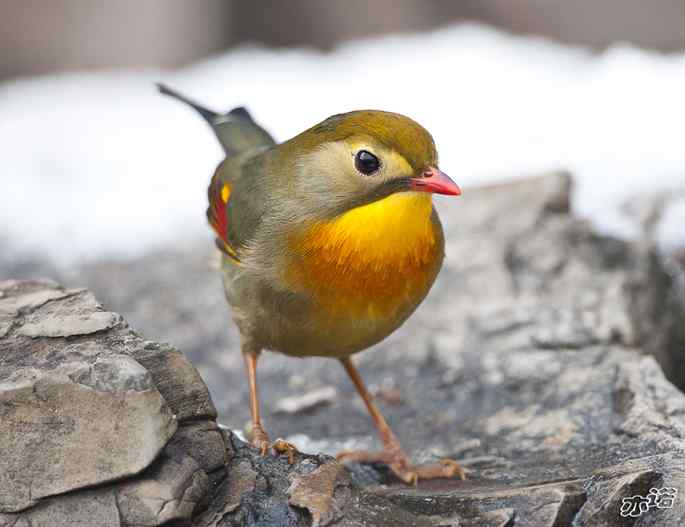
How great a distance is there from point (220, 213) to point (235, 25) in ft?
19.2

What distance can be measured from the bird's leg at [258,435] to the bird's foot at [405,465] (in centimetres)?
36

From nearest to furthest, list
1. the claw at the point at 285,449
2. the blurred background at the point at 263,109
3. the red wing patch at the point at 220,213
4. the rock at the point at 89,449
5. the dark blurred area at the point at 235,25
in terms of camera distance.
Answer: the rock at the point at 89,449 < the claw at the point at 285,449 < the red wing patch at the point at 220,213 < the blurred background at the point at 263,109 < the dark blurred area at the point at 235,25

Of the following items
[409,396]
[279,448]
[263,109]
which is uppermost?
[263,109]

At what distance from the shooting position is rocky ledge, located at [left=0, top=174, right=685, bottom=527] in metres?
3.13

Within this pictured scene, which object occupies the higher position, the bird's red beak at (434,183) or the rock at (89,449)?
the bird's red beak at (434,183)

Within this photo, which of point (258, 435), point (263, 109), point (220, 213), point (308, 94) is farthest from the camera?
point (308, 94)

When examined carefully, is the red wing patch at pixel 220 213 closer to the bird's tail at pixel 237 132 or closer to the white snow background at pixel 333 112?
the bird's tail at pixel 237 132

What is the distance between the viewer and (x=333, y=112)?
299 inches

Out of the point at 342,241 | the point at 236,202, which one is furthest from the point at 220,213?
the point at 342,241

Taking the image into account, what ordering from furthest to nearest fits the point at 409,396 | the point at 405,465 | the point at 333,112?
the point at 333,112, the point at 409,396, the point at 405,465

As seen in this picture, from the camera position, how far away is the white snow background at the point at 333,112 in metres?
6.55

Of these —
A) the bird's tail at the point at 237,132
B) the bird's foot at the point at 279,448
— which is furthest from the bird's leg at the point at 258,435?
the bird's tail at the point at 237,132

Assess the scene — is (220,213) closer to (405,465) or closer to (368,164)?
(368,164)

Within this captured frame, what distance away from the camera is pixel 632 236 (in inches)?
233
